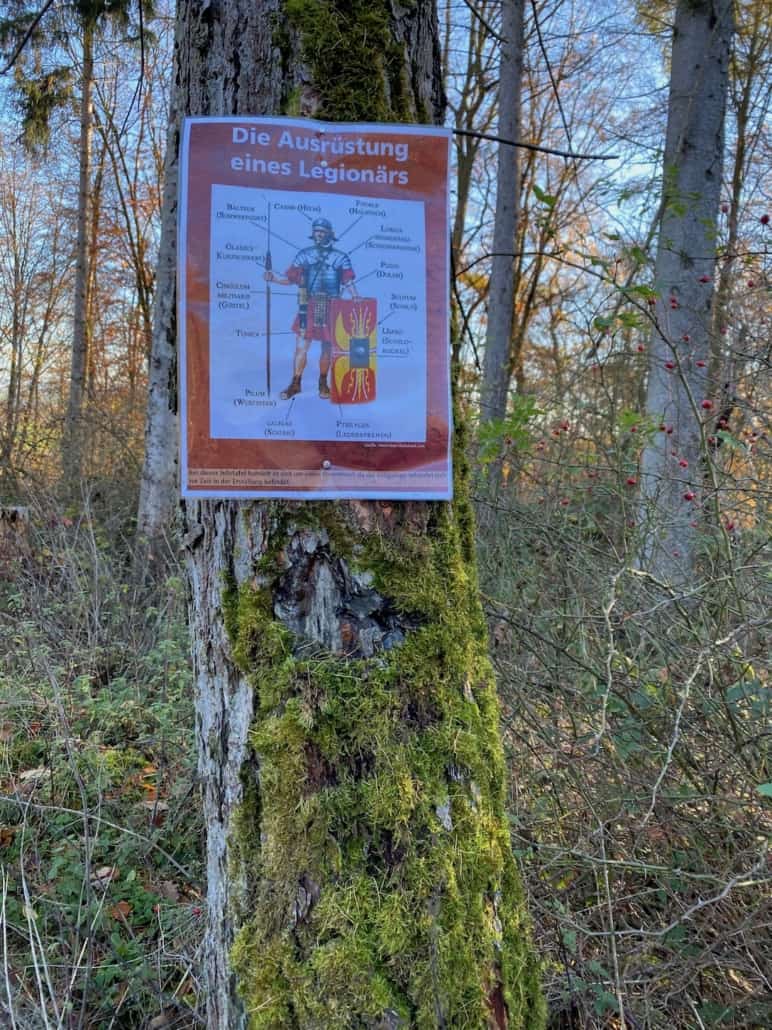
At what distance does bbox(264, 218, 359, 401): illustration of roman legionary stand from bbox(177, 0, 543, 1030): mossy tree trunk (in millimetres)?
209

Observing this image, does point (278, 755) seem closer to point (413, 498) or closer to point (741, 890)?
point (413, 498)

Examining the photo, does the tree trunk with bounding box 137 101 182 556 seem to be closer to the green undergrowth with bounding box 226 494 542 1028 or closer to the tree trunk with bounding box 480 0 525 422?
the tree trunk with bounding box 480 0 525 422

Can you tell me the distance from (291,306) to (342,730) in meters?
0.71

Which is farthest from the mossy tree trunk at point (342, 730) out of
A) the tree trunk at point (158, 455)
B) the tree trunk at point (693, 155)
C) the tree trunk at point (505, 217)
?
the tree trunk at point (505, 217)

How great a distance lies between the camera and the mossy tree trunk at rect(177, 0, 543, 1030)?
1.10m

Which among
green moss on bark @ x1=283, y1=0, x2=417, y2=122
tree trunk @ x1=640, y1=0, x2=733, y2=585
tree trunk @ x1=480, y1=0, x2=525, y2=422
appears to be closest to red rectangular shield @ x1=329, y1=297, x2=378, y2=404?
green moss on bark @ x1=283, y1=0, x2=417, y2=122

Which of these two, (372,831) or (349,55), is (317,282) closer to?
(349,55)

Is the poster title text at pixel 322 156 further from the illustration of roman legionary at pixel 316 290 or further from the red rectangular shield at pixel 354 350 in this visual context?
the red rectangular shield at pixel 354 350

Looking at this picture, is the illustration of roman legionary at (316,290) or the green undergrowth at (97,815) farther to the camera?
the green undergrowth at (97,815)

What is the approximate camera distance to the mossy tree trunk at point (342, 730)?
1097mm

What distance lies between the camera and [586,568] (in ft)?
9.71

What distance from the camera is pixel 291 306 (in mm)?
1186

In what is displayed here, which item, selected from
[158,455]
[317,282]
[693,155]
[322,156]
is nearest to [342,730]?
[317,282]

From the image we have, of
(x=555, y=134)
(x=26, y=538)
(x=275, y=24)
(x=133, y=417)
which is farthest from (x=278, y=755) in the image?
(x=555, y=134)
